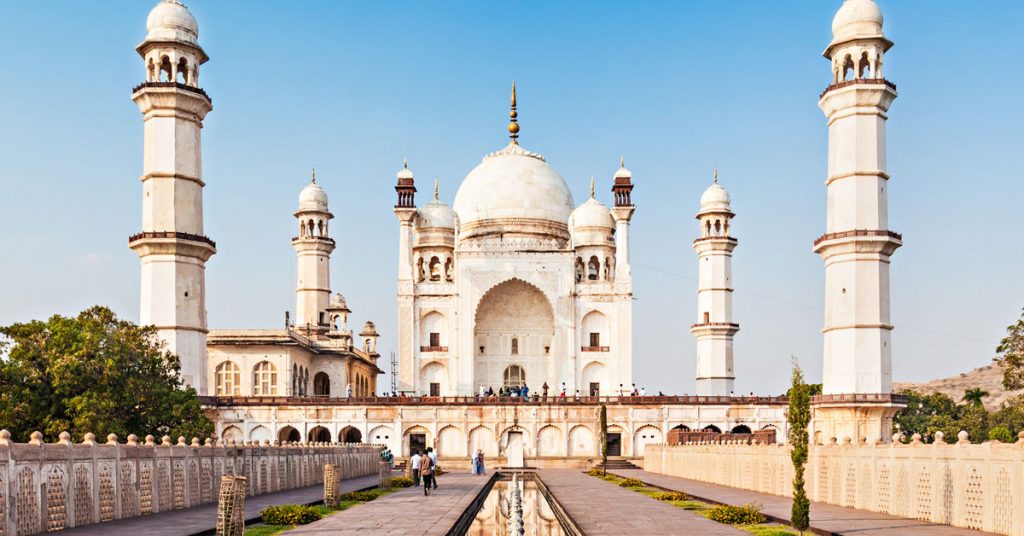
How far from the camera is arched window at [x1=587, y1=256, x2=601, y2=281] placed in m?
63.3

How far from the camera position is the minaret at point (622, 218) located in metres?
58.5

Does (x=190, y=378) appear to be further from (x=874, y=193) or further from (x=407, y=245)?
(x=874, y=193)

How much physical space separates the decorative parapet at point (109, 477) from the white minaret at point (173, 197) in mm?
18607

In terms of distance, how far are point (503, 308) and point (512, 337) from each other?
157 centimetres

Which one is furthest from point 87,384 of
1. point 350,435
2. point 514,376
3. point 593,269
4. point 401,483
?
point 593,269

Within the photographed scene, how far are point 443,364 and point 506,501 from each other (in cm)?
2918

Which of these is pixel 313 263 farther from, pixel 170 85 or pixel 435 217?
pixel 170 85

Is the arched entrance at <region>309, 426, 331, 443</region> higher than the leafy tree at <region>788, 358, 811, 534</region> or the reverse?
the reverse

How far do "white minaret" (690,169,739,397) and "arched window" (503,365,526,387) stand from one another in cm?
944

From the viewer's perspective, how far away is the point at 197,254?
147ft

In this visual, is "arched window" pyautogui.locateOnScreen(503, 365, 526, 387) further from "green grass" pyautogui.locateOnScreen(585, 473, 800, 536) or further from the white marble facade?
"green grass" pyautogui.locateOnScreen(585, 473, 800, 536)

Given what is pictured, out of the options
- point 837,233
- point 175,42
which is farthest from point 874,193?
point 175,42

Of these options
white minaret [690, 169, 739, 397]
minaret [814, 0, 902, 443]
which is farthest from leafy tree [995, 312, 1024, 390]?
white minaret [690, 169, 739, 397]

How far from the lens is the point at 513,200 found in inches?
2489
